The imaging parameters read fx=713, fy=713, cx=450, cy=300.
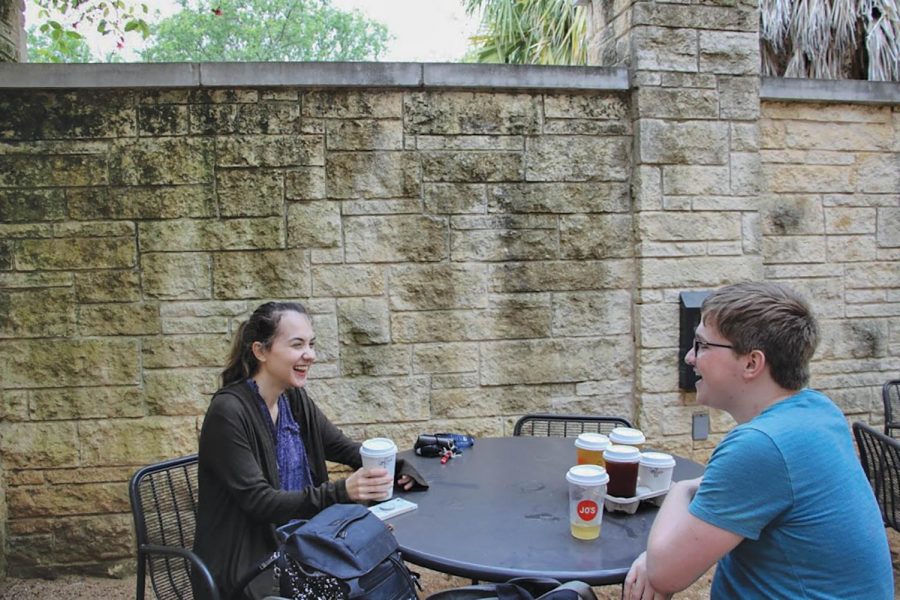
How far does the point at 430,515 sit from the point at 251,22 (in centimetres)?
2560

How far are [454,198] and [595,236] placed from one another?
0.81m

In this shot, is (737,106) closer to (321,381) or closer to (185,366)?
(321,381)

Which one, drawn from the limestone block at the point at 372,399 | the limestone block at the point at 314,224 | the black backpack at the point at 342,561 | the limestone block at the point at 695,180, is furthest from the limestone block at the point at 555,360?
the black backpack at the point at 342,561

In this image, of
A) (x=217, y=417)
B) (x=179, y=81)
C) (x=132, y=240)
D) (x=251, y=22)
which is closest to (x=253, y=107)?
(x=179, y=81)

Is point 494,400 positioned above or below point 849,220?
below

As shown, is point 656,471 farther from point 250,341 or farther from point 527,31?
point 527,31

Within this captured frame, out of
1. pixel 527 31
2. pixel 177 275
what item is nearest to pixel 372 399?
pixel 177 275

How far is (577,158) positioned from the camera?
3914 mm

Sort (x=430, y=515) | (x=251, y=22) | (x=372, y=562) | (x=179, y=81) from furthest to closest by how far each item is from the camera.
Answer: (x=251, y=22)
(x=179, y=81)
(x=430, y=515)
(x=372, y=562)

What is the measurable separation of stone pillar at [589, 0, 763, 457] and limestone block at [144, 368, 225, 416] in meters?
2.32

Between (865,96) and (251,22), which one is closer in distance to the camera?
(865,96)

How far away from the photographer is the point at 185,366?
12.0 feet

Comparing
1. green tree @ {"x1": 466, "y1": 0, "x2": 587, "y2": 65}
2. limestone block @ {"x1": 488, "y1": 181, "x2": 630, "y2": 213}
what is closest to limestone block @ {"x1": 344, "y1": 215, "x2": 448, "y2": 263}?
limestone block @ {"x1": 488, "y1": 181, "x2": 630, "y2": 213}

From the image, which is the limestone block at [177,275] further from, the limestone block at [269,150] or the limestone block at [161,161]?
the limestone block at [269,150]
